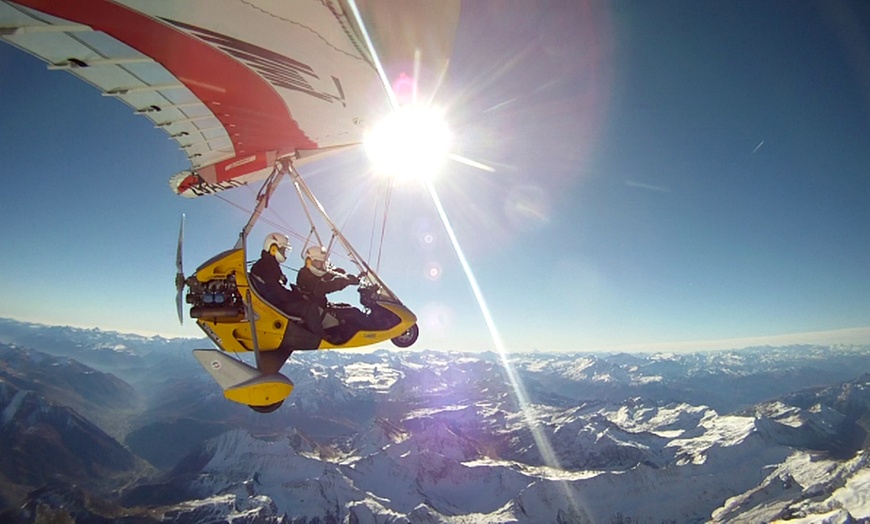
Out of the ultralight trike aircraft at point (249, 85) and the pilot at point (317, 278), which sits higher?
the ultralight trike aircraft at point (249, 85)

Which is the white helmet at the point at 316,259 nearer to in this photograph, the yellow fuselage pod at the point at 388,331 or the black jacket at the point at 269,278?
the black jacket at the point at 269,278

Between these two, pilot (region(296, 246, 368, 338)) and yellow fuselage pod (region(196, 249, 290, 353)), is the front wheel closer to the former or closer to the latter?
pilot (region(296, 246, 368, 338))

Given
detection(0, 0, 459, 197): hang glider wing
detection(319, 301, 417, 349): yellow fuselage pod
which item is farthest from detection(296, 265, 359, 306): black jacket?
detection(0, 0, 459, 197): hang glider wing

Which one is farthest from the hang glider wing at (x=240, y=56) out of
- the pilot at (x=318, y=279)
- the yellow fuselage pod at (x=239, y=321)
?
the yellow fuselage pod at (x=239, y=321)

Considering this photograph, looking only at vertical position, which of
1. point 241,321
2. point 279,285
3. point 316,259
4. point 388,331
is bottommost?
point 388,331

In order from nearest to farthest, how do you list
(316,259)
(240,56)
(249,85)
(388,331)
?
(240,56), (249,85), (316,259), (388,331)

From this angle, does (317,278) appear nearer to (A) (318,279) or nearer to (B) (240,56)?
(A) (318,279)

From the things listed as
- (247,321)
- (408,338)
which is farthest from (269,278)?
(408,338)
